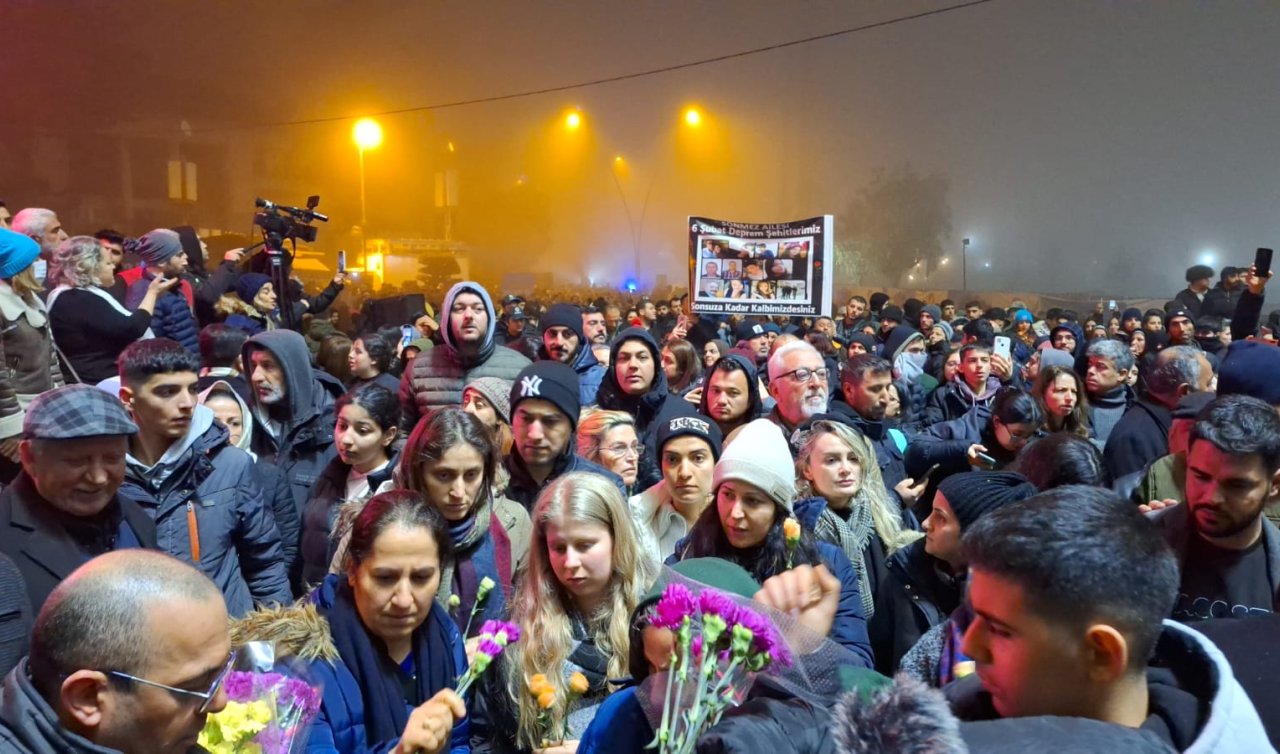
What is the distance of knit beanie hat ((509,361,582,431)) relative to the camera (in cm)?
396

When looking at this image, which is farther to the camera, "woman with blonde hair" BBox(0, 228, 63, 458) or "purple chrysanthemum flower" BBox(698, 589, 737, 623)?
"woman with blonde hair" BBox(0, 228, 63, 458)

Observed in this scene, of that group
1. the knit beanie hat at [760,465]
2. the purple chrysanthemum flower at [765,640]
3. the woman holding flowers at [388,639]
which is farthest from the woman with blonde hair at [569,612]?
the purple chrysanthemum flower at [765,640]

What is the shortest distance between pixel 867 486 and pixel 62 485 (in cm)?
306

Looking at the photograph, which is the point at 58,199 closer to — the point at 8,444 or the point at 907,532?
the point at 8,444

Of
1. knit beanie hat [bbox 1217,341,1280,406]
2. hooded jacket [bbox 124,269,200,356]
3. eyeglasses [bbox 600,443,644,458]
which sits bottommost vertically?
eyeglasses [bbox 600,443,644,458]

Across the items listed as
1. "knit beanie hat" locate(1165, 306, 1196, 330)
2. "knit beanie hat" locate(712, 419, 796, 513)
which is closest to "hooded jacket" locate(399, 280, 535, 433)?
"knit beanie hat" locate(712, 419, 796, 513)

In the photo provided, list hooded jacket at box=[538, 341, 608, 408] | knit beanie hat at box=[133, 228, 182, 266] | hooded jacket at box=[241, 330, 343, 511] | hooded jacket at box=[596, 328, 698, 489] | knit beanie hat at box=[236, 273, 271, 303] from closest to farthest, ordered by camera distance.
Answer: hooded jacket at box=[241, 330, 343, 511], hooded jacket at box=[596, 328, 698, 489], hooded jacket at box=[538, 341, 608, 408], knit beanie hat at box=[133, 228, 182, 266], knit beanie hat at box=[236, 273, 271, 303]

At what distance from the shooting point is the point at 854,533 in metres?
3.61

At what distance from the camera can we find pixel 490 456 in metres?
3.25

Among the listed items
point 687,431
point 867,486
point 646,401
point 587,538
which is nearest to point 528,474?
point 687,431

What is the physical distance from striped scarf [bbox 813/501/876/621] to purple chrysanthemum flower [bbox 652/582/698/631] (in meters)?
1.84

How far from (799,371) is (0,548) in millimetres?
3878

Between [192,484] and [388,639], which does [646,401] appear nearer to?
[192,484]

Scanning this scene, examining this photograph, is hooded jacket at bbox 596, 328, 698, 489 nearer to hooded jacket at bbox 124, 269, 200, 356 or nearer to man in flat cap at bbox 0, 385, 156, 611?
man in flat cap at bbox 0, 385, 156, 611
